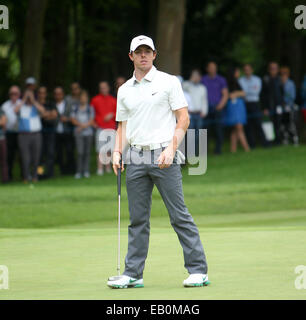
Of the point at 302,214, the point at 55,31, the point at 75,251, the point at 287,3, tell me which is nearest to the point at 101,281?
the point at 75,251

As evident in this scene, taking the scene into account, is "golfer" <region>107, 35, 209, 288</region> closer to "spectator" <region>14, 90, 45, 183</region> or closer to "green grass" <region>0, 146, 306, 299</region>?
"green grass" <region>0, 146, 306, 299</region>

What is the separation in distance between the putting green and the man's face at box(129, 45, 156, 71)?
1793mm

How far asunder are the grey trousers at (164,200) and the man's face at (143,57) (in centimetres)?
68

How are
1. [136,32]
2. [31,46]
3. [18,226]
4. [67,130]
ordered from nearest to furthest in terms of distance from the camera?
[18,226]
[67,130]
[31,46]
[136,32]

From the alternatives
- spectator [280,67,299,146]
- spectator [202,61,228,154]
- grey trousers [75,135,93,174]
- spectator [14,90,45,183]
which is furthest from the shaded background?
spectator [14,90,45,183]

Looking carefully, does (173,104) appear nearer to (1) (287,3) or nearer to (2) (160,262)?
(2) (160,262)

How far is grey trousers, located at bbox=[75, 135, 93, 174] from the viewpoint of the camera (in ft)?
67.2

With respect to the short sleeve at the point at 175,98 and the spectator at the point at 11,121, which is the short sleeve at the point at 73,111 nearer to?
the spectator at the point at 11,121

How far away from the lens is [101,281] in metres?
7.44

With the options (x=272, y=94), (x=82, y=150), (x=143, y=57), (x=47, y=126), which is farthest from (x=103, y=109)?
(x=143, y=57)

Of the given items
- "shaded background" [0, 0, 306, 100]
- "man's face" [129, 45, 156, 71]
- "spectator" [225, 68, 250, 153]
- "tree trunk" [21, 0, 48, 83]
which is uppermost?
"shaded background" [0, 0, 306, 100]

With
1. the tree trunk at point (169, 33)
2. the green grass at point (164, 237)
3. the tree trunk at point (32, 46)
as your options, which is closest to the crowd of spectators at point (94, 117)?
the tree trunk at point (169, 33)

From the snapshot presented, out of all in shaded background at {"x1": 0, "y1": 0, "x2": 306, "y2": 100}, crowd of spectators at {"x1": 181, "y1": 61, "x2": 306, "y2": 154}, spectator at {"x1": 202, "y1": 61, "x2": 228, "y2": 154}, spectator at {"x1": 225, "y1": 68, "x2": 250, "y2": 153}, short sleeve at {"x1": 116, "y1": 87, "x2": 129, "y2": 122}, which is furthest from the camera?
shaded background at {"x1": 0, "y1": 0, "x2": 306, "y2": 100}
